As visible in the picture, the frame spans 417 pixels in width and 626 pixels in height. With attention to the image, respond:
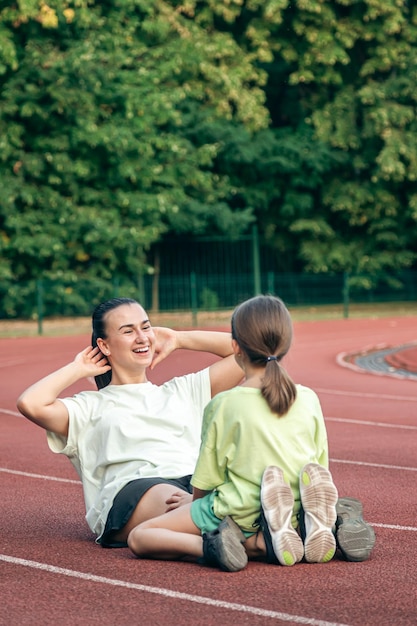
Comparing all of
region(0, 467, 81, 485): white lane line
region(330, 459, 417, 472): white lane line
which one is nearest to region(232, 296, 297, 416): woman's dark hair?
region(0, 467, 81, 485): white lane line

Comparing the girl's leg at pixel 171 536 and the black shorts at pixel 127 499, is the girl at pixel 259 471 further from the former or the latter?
the black shorts at pixel 127 499

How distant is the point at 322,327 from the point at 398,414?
57.9 feet

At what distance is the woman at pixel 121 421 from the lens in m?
5.99

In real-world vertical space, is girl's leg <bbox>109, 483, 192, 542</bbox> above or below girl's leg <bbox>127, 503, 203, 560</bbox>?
above

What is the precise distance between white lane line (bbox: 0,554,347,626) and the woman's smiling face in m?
1.10

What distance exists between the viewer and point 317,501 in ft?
17.8

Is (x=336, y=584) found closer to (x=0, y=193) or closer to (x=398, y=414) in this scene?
(x=398, y=414)

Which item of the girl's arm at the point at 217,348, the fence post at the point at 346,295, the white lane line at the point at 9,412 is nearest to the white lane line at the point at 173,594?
the girl's arm at the point at 217,348

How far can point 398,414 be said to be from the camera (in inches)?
513

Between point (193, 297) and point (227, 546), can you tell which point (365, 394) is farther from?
point (193, 297)

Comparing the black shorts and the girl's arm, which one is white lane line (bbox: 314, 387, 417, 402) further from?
the black shorts

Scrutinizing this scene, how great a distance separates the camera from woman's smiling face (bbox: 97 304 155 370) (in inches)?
242

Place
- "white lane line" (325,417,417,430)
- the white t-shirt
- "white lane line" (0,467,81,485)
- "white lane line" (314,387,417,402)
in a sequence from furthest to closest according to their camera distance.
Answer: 1. "white lane line" (314,387,417,402)
2. "white lane line" (325,417,417,430)
3. "white lane line" (0,467,81,485)
4. the white t-shirt

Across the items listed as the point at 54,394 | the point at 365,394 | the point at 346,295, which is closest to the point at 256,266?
the point at 346,295
